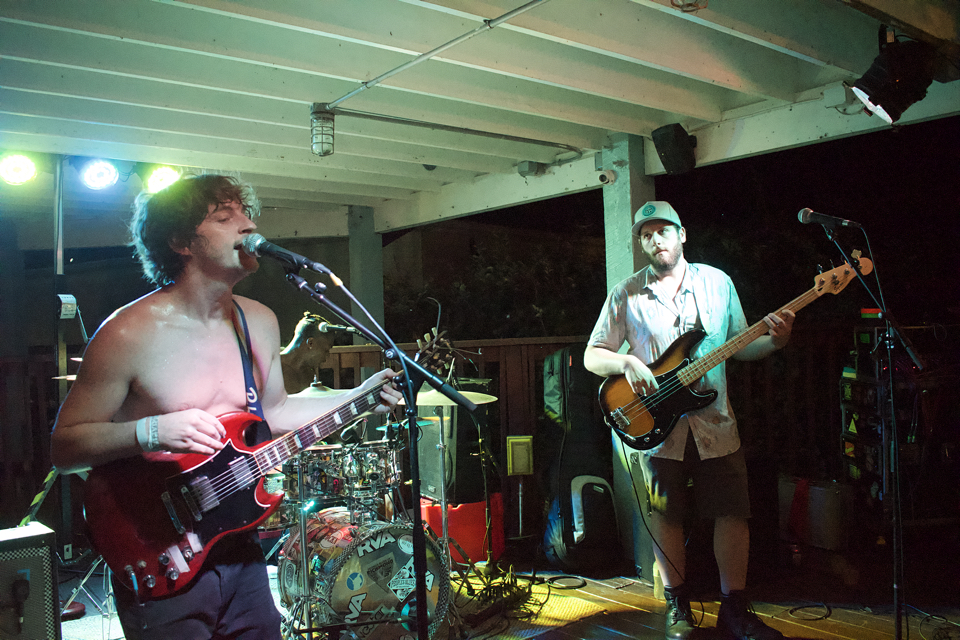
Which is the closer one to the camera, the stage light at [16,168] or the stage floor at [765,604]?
the stage floor at [765,604]

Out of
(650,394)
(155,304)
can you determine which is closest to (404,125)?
(650,394)

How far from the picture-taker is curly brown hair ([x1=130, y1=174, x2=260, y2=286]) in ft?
6.52

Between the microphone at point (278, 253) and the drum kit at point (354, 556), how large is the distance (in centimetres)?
174

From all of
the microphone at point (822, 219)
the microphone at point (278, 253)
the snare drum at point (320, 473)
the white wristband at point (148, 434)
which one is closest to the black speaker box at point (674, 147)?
the microphone at point (822, 219)

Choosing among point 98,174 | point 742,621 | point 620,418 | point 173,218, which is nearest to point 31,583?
point 173,218

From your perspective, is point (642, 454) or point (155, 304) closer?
point (155, 304)

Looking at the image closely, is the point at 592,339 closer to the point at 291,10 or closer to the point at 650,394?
the point at 650,394

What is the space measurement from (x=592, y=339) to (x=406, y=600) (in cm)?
164

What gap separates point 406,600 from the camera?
3.41m

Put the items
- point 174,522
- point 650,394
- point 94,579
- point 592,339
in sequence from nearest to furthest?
point 174,522 → point 650,394 → point 592,339 → point 94,579

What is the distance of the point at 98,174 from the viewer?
473cm

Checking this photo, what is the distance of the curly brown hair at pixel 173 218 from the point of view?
1.99 m

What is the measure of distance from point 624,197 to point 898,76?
1.77 m

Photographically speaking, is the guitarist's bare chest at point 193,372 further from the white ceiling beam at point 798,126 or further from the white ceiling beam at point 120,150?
the white ceiling beam at point 798,126
